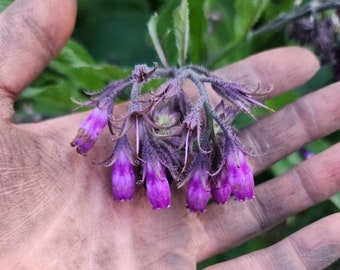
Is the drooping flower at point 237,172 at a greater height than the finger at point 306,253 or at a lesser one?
greater

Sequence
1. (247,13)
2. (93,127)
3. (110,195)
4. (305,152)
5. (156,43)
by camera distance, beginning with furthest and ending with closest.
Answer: (305,152), (247,13), (156,43), (110,195), (93,127)

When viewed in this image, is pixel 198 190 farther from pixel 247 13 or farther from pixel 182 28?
pixel 247 13

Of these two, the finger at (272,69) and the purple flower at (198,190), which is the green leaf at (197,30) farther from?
the purple flower at (198,190)

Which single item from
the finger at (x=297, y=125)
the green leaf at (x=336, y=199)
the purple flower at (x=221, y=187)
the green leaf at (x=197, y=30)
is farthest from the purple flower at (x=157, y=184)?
the green leaf at (x=336, y=199)

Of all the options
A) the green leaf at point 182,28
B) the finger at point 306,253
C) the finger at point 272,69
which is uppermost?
the green leaf at point 182,28

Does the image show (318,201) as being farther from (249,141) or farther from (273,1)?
(273,1)

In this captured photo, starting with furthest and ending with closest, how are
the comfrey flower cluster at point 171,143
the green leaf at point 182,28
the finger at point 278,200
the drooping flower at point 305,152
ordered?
the drooping flower at point 305,152 < the finger at point 278,200 < the green leaf at point 182,28 < the comfrey flower cluster at point 171,143

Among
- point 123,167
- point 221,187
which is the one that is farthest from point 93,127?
point 221,187
